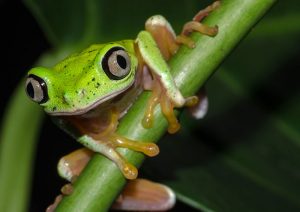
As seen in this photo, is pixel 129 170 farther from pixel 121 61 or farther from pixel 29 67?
pixel 29 67

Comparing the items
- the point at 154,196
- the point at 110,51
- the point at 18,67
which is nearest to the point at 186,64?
the point at 110,51

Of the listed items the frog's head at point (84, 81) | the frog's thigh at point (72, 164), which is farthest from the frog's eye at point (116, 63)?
the frog's thigh at point (72, 164)

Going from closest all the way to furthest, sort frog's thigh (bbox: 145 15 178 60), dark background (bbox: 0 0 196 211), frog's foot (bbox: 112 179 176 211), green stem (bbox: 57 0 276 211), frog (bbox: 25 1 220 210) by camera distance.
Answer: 1. green stem (bbox: 57 0 276 211)
2. frog (bbox: 25 1 220 210)
3. frog's thigh (bbox: 145 15 178 60)
4. frog's foot (bbox: 112 179 176 211)
5. dark background (bbox: 0 0 196 211)

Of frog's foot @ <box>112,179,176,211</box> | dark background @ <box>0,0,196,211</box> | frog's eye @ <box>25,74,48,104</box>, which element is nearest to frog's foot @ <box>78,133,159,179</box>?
frog's eye @ <box>25,74,48,104</box>

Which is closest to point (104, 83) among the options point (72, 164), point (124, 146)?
point (124, 146)

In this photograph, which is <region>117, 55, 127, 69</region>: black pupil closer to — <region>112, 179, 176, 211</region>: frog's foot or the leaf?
the leaf

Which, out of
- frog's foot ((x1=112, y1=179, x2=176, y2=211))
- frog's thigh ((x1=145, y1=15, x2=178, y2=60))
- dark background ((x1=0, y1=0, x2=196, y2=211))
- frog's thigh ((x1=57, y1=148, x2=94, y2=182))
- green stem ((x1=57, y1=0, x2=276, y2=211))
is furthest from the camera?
dark background ((x1=0, y1=0, x2=196, y2=211))
